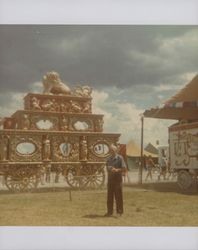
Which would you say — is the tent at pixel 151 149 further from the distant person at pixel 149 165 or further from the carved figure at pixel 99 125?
the carved figure at pixel 99 125

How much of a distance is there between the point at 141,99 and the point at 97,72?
1.99 feet

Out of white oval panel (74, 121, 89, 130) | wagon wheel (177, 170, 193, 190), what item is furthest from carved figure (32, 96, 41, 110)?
wagon wheel (177, 170, 193, 190)

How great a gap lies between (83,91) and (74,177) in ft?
4.37

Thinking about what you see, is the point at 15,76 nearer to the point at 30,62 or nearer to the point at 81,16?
the point at 30,62

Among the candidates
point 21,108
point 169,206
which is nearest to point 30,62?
point 21,108

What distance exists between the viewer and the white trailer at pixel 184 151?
6090 millimetres

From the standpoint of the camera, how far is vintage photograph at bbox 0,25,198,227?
5555 millimetres

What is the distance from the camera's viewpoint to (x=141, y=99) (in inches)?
226

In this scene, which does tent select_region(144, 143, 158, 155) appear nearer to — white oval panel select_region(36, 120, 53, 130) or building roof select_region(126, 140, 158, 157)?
building roof select_region(126, 140, 158, 157)

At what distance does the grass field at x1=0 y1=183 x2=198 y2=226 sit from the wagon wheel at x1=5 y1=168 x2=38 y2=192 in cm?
29

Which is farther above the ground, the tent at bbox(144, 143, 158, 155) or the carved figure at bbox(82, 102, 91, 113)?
the carved figure at bbox(82, 102, 91, 113)

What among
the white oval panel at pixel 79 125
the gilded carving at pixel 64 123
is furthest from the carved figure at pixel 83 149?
the gilded carving at pixel 64 123

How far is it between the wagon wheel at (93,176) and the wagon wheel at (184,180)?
3.28ft

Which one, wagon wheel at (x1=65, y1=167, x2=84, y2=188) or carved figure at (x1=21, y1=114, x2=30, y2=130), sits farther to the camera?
wagon wheel at (x1=65, y1=167, x2=84, y2=188)
